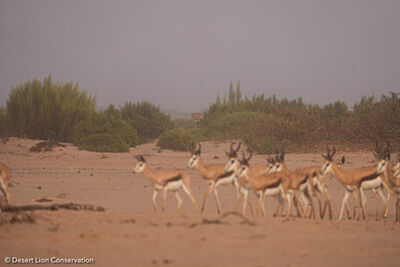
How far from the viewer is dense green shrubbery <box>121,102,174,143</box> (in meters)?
44.1

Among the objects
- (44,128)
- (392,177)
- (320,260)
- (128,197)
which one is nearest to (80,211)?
(128,197)

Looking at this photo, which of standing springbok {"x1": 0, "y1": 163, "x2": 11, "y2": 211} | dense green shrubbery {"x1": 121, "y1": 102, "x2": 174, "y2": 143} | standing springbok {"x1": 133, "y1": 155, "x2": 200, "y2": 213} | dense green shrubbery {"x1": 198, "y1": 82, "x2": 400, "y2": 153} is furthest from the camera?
dense green shrubbery {"x1": 121, "y1": 102, "x2": 174, "y2": 143}

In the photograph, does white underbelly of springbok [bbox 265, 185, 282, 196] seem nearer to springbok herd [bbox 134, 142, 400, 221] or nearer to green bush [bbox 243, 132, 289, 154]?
springbok herd [bbox 134, 142, 400, 221]

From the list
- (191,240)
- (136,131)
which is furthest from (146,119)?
(191,240)

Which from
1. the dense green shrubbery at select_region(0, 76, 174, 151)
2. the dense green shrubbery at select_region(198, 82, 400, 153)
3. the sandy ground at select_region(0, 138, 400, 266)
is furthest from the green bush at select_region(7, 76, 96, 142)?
→ the sandy ground at select_region(0, 138, 400, 266)

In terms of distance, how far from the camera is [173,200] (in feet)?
48.5

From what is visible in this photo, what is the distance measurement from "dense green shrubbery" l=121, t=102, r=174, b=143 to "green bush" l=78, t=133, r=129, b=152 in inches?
457

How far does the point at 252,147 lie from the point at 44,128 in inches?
619

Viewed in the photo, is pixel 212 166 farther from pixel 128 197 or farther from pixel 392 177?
pixel 392 177

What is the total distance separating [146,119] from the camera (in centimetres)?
4516

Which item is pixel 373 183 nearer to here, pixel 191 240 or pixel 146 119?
pixel 191 240

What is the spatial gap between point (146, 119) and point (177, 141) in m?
12.9

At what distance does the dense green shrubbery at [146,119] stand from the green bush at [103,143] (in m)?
11.6

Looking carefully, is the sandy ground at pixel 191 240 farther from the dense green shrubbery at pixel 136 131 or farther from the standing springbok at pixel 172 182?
the dense green shrubbery at pixel 136 131
